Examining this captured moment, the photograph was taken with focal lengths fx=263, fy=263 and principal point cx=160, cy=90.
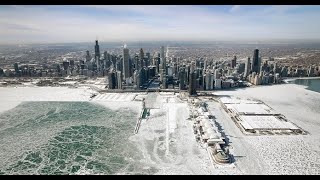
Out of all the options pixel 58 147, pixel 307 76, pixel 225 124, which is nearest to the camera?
pixel 58 147

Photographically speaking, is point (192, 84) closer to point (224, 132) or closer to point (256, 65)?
point (224, 132)

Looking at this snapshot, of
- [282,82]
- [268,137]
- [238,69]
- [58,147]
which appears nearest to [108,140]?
[58,147]

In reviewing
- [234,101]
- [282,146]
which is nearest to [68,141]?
[282,146]

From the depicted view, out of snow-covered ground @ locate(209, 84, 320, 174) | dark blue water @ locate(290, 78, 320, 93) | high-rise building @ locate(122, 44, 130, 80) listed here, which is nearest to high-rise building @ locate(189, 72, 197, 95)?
snow-covered ground @ locate(209, 84, 320, 174)

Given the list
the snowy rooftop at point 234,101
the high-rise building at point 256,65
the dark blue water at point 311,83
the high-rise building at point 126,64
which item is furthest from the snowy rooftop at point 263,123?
the high-rise building at point 256,65

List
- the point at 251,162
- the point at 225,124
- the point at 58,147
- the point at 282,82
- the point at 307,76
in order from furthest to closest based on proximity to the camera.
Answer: the point at 307,76 < the point at 282,82 < the point at 225,124 < the point at 58,147 < the point at 251,162
